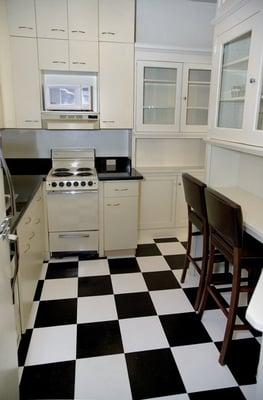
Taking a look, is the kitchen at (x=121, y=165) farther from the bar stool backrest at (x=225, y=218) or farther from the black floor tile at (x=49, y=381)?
the bar stool backrest at (x=225, y=218)

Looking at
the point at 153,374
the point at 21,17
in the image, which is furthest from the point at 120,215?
the point at 21,17

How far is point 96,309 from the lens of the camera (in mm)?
2342

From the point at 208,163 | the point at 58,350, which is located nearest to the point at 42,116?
the point at 208,163

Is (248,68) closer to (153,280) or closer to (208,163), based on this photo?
(208,163)

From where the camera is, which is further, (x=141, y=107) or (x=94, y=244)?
(x=141, y=107)

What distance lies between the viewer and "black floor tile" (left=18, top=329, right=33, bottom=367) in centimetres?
184

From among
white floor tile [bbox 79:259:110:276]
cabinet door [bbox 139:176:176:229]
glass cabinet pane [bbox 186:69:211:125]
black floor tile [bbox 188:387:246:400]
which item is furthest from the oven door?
black floor tile [bbox 188:387:246:400]

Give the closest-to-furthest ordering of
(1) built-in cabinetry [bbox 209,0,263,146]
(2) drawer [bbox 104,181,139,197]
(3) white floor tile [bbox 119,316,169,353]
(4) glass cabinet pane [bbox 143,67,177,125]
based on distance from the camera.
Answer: (1) built-in cabinetry [bbox 209,0,263,146] < (3) white floor tile [bbox 119,316,169,353] < (2) drawer [bbox 104,181,139,197] < (4) glass cabinet pane [bbox 143,67,177,125]

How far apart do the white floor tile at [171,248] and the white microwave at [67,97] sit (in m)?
1.71

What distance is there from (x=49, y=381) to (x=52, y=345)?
0.29 m

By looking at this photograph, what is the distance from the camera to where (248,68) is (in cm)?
192

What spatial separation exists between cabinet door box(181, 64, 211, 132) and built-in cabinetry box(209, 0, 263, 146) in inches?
42.3

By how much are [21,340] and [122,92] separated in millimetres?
2418

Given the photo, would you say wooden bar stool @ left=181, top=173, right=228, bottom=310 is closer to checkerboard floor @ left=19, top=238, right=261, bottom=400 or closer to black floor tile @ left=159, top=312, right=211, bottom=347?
black floor tile @ left=159, top=312, right=211, bottom=347
